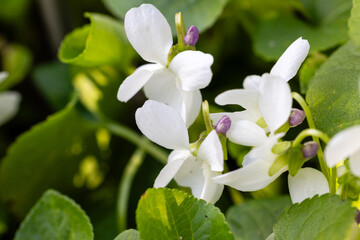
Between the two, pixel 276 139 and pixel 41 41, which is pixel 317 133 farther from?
pixel 41 41

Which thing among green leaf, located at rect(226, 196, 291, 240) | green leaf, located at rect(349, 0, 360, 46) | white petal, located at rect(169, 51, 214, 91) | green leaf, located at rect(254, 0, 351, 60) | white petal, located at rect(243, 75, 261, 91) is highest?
white petal, located at rect(169, 51, 214, 91)

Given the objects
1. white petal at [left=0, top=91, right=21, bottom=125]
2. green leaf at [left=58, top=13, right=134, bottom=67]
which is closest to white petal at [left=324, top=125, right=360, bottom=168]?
green leaf at [left=58, top=13, right=134, bottom=67]

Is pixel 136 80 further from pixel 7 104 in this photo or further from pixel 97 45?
pixel 7 104

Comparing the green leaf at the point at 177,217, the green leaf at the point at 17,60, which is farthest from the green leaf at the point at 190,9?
the green leaf at the point at 17,60

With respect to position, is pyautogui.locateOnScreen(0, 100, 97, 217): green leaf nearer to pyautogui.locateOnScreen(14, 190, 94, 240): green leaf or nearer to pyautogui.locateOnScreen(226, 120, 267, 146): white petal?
pyautogui.locateOnScreen(14, 190, 94, 240): green leaf

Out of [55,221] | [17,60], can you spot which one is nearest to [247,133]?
[55,221]

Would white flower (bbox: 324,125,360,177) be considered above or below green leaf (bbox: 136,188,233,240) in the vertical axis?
above

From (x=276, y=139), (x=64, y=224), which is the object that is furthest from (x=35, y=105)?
(x=276, y=139)
